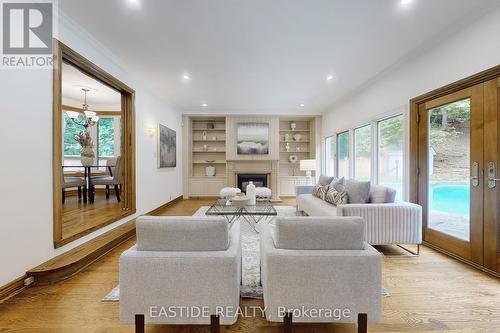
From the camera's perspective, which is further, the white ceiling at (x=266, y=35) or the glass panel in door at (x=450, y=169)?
the glass panel in door at (x=450, y=169)

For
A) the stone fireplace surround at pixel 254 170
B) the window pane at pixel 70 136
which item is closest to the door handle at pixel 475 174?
the stone fireplace surround at pixel 254 170

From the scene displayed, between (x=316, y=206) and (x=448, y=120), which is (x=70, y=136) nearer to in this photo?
(x=316, y=206)

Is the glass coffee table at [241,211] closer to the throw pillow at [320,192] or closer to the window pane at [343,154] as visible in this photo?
the throw pillow at [320,192]

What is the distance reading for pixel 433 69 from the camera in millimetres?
3092

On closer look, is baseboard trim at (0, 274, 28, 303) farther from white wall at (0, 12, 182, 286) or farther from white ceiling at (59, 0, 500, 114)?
white ceiling at (59, 0, 500, 114)


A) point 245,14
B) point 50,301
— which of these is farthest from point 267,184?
point 50,301

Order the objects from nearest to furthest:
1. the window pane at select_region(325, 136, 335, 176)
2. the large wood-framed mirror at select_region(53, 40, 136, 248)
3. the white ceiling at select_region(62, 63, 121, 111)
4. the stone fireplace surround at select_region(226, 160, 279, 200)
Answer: the large wood-framed mirror at select_region(53, 40, 136, 248) < the white ceiling at select_region(62, 63, 121, 111) < the window pane at select_region(325, 136, 335, 176) < the stone fireplace surround at select_region(226, 160, 279, 200)

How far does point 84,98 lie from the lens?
615cm

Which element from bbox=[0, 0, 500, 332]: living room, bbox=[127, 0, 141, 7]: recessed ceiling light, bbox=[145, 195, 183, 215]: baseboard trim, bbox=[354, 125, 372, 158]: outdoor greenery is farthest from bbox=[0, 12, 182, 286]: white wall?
bbox=[354, 125, 372, 158]: outdoor greenery

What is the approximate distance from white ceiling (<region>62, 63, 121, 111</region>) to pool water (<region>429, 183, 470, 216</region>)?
5.64 meters

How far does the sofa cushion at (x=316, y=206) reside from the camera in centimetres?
342

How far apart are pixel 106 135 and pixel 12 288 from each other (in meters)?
5.82

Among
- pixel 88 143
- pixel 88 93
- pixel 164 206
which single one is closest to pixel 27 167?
pixel 88 143

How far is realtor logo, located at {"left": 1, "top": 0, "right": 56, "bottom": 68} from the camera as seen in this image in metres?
2.08
